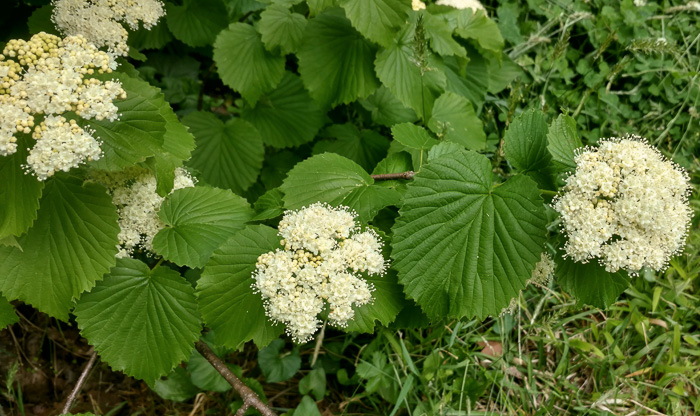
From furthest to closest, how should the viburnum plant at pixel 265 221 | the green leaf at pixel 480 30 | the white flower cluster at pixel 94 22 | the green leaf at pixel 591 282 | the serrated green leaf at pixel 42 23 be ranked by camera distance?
the green leaf at pixel 480 30
the serrated green leaf at pixel 42 23
the white flower cluster at pixel 94 22
the green leaf at pixel 591 282
the viburnum plant at pixel 265 221

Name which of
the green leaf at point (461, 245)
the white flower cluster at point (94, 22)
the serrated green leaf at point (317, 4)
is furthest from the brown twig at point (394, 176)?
the white flower cluster at point (94, 22)

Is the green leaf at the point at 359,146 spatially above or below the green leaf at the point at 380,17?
below

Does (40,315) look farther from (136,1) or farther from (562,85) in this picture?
(562,85)

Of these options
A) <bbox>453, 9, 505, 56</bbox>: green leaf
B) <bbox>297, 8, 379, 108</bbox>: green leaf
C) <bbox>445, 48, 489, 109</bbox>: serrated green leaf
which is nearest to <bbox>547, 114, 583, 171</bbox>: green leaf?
<bbox>297, 8, 379, 108</bbox>: green leaf

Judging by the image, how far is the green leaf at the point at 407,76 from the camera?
264cm

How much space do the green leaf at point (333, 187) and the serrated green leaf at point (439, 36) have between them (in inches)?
37.7

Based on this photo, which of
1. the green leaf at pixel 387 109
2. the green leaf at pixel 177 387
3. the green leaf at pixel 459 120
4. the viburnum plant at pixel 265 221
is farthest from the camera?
the green leaf at pixel 387 109

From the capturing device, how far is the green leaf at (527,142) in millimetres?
2086

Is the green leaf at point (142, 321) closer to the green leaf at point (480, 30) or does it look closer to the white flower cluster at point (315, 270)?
the white flower cluster at point (315, 270)

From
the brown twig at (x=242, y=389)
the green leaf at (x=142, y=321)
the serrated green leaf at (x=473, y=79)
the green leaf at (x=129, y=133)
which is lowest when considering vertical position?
the brown twig at (x=242, y=389)

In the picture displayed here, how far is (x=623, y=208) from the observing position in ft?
5.81

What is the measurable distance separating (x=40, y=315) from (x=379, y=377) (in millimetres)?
2042

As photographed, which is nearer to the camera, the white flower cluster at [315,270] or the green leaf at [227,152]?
the white flower cluster at [315,270]

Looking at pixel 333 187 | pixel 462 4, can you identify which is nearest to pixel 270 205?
pixel 333 187
